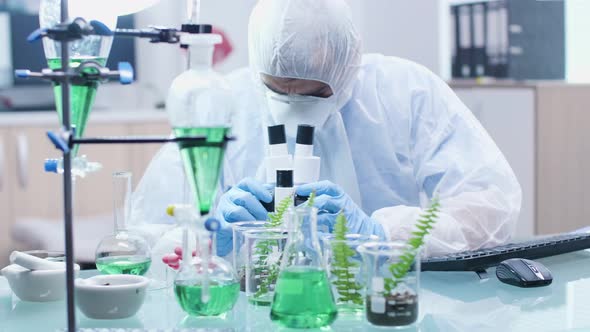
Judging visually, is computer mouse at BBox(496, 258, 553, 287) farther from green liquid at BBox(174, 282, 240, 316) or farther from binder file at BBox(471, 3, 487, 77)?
binder file at BBox(471, 3, 487, 77)

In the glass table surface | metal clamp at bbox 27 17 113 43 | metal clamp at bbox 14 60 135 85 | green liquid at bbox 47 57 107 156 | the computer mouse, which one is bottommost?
the glass table surface

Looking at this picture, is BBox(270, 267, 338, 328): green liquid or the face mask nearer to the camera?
BBox(270, 267, 338, 328): green liquid

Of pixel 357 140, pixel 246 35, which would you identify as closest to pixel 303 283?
pixel 357 140

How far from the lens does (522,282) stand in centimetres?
136

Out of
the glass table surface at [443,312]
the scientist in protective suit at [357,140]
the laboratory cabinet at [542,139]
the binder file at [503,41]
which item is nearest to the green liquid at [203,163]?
the glass table surface at [443,312]

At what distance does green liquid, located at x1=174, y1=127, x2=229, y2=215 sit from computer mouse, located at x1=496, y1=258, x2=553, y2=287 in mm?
662

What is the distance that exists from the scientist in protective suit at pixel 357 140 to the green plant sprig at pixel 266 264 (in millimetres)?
247

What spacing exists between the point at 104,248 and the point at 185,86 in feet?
1.76

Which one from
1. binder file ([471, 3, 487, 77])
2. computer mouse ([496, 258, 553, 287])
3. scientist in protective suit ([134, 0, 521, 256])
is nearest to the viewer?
computer mouse ([496, 258, 553, 287])

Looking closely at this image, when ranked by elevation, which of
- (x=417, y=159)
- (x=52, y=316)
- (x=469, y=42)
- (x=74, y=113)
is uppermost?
(x=469, y=42)

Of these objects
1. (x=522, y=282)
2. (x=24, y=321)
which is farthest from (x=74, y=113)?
(x=522, y=282)

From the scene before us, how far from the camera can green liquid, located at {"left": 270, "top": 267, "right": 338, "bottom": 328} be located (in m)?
1.04

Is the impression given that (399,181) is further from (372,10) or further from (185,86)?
(372,10)

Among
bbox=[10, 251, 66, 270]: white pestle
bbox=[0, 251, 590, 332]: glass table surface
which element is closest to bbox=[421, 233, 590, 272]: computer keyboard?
bbox=[0, 251, 590, 332]: glass table surface
